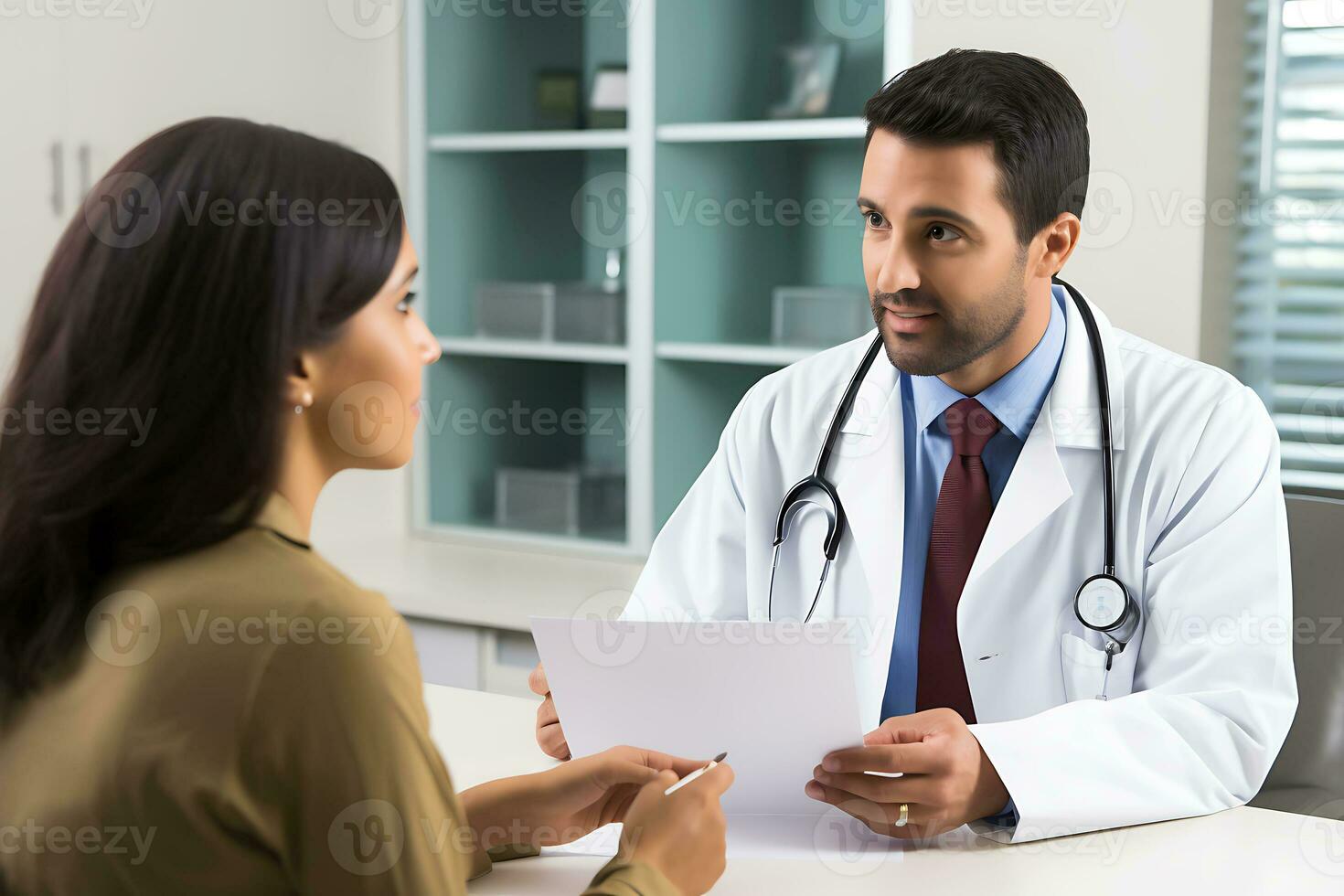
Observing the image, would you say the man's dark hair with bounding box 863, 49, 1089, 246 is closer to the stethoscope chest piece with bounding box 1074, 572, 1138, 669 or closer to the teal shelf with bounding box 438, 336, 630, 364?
the stethoscope chest piece with bounding box 1074, 572, 1138, 669

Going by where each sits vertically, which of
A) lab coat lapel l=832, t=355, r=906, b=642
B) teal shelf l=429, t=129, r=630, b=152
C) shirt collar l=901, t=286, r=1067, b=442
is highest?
teal shelf l=429, t=129, r=630, b=152

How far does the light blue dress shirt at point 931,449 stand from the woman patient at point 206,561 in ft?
2.64

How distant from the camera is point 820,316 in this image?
2572mm

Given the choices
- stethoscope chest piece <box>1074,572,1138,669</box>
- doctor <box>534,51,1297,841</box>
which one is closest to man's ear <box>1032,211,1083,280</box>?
doctor <box>534,51,1297,841</box>

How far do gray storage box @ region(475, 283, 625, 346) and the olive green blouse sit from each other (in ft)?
6.90

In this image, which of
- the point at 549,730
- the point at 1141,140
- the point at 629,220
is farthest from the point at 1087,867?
the point at 629,220

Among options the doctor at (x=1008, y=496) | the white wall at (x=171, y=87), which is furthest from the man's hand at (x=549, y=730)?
the white wall at (x=171, y=87)

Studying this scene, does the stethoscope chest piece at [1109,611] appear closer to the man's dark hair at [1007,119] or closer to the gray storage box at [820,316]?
the man's dark hair at [1007,119]

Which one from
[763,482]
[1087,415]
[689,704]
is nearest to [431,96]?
[763,482]

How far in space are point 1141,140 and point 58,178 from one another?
1866 millimetres

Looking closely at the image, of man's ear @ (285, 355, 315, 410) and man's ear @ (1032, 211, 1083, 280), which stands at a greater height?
man's ear @ (1032, 211, 1083, 280)

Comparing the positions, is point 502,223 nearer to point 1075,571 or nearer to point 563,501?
point 563,501

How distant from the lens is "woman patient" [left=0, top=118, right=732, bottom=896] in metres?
0.71

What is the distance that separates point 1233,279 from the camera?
237cm
